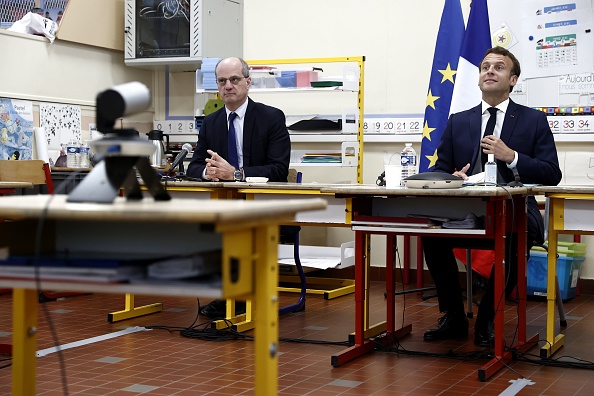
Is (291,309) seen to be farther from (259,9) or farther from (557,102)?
(259,9)

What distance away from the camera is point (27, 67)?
6.32m

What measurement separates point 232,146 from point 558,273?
2.31 m

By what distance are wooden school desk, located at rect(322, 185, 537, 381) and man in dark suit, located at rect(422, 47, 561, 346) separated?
23 centimetres

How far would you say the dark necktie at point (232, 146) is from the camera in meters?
5.07

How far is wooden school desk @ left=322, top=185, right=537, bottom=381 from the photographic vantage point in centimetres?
361

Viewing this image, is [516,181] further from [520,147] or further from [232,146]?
[232,146]

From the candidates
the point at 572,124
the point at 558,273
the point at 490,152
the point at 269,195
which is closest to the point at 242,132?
the point at 269,195

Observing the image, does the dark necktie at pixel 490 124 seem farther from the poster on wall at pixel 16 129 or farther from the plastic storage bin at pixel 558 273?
the poster on wall at pixel 16 129

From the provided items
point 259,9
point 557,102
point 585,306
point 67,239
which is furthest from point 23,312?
point 259,9

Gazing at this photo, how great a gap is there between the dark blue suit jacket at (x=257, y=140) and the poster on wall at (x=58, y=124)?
5.82 ft

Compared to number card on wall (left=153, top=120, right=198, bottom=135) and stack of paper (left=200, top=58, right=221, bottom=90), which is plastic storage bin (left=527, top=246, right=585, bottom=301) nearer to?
stack of paper (left=200, top=58, right=221, bottom=90)

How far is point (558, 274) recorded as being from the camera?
564 centimetres

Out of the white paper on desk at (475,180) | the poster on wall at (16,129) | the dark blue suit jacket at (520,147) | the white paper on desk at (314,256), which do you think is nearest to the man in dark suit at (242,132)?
the white paper on desk at (314,256)

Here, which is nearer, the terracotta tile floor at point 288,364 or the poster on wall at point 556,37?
the terracotta tile floor at point 288,364
